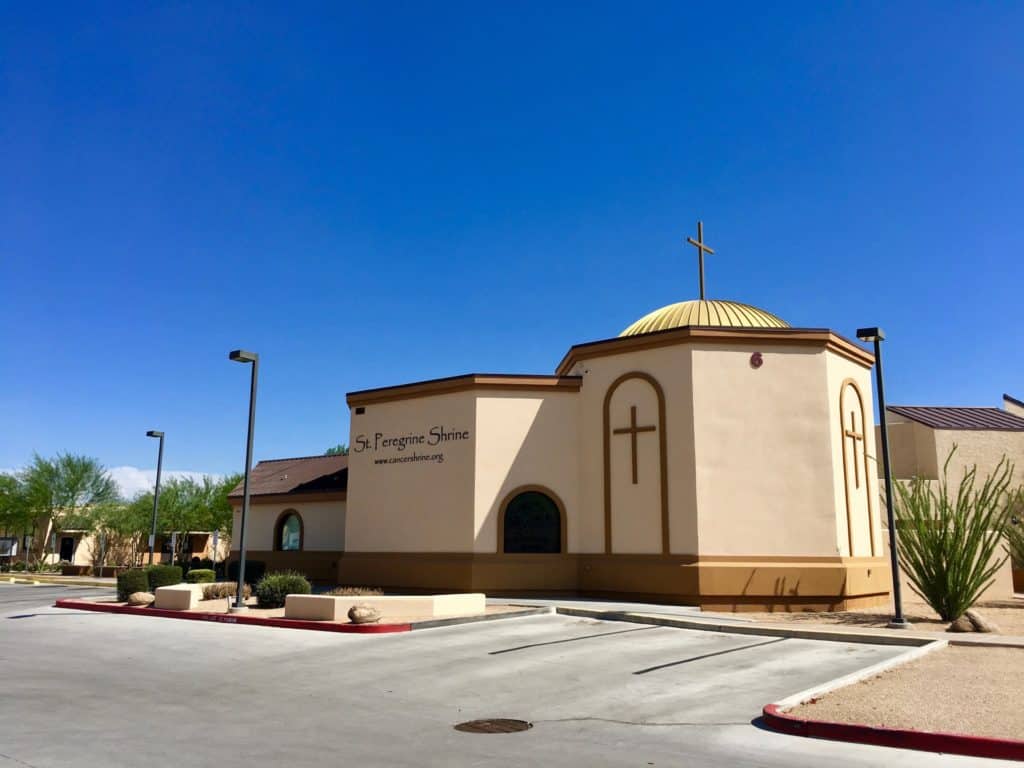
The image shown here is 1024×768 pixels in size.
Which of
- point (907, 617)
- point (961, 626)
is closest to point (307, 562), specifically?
point (907, 617)

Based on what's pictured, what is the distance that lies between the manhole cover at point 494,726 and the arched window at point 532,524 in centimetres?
1535

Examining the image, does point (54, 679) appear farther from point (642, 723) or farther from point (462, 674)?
point (642, 723)


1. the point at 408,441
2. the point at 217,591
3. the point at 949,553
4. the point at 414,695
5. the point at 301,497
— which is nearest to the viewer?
the point at 414,695

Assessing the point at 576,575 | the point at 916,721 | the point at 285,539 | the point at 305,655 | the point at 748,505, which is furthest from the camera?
the point at 285,539

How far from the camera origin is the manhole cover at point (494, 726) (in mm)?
9359

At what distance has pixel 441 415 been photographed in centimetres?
2677

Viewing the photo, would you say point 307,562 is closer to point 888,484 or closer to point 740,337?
point 740,337

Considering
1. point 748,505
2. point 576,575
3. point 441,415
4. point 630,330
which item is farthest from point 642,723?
point 630,330

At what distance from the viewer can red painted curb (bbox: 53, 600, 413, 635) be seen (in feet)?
59.1

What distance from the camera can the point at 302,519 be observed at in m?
33.0

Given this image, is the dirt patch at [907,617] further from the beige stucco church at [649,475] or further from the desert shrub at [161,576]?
the desert shrub at [161,576]

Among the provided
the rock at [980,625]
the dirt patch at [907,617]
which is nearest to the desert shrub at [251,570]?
the dirt patch at [907,617]

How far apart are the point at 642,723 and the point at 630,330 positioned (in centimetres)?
1996

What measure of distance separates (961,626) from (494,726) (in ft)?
41.2
